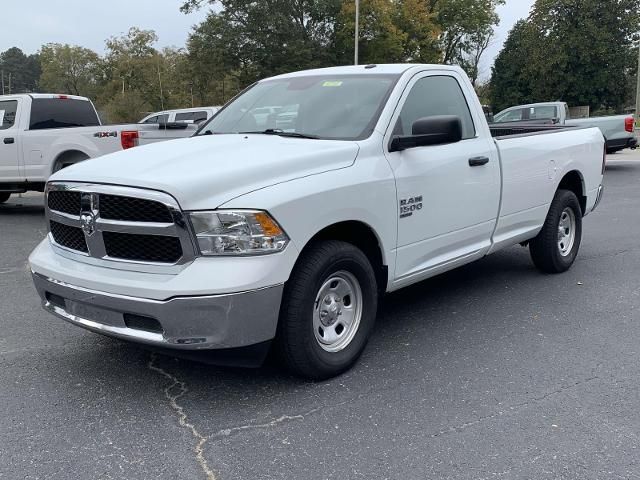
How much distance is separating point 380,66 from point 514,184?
5.07 feet

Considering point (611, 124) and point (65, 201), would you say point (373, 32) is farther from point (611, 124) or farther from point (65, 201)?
point (65, 201)

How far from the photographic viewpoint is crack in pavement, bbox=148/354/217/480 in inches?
119

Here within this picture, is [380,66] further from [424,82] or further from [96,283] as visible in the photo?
[96,283]

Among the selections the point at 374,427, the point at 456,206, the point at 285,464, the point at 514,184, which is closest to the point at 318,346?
the point at 374,427

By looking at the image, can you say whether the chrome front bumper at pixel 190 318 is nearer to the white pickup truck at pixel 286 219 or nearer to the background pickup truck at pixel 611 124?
the white pickup truck at pixel 286 219

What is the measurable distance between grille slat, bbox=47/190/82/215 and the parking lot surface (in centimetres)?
105

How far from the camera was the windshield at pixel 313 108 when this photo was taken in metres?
4.40

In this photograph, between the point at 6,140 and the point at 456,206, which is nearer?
the point at 456,206

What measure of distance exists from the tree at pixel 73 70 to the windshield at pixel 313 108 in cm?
6343

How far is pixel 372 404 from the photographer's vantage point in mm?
3629

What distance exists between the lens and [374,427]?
11.1 ft

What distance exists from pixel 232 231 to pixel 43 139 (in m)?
8.70

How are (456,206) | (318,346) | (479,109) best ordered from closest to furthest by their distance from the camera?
(318,346) < (456,206) < (479,109)

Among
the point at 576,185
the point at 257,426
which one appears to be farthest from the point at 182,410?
the point at 576,185
